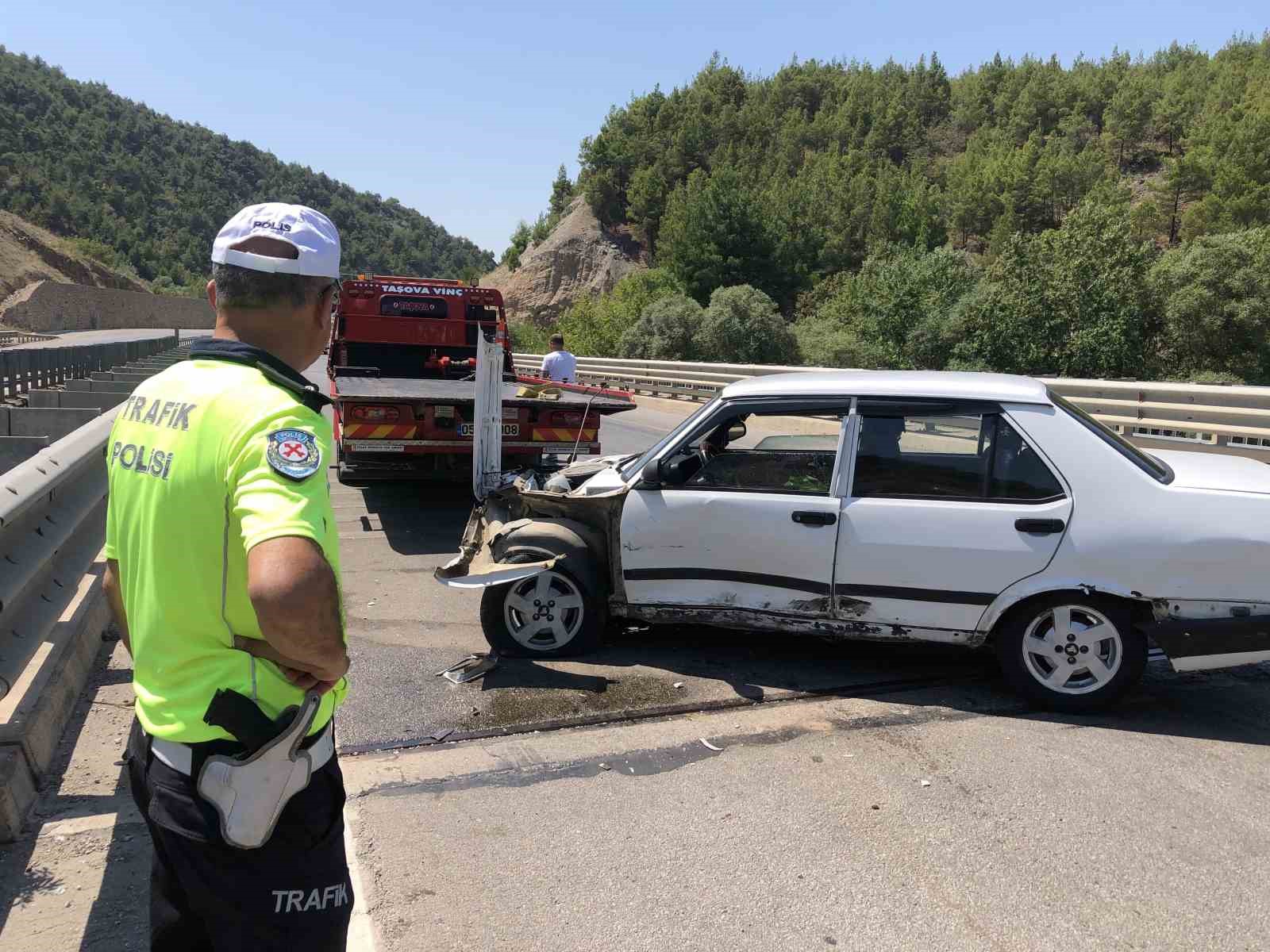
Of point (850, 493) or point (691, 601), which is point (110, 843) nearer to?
point (691, 601)

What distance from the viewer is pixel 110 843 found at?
322 centimetres

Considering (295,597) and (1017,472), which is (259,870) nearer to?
(295,597)

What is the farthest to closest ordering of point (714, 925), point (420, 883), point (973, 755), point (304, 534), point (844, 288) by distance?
point (844, 288)
point (973, 755)
point (420, 883)
point (714, 925)
point (304, 534)

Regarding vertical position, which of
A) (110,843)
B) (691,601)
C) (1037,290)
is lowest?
(110,843)

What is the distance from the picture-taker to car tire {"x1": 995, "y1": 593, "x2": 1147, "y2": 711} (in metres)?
4.40

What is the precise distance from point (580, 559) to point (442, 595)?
1.87 metres

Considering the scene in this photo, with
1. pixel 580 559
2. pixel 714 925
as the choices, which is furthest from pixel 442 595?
pixel 714 925

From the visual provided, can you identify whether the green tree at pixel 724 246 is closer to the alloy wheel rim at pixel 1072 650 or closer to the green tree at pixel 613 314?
the green tree at pixel 613 314

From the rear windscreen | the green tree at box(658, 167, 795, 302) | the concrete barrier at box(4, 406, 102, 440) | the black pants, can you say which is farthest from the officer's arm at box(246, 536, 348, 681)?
the green tree at box(658, 167, 795, 302)

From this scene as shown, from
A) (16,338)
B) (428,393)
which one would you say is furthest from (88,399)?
(16,338)

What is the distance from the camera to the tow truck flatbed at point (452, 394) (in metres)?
8.63

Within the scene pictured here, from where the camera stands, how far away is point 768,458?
5.28 m

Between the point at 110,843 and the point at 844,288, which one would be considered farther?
the point at 844,288

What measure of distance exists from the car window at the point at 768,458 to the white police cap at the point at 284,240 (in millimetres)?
3402
